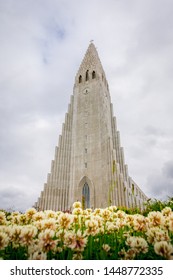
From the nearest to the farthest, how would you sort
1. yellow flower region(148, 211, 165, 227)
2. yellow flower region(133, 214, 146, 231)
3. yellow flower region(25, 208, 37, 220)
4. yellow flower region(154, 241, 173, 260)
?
yellow flower region(154, 241, 173, 260)
yellow flower region(148, 211, 165, 227)
yellow flower region(133, 214, 146, 231)
yellow flower region(25, 208, 37, 220)

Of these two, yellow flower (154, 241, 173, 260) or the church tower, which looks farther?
the church tower

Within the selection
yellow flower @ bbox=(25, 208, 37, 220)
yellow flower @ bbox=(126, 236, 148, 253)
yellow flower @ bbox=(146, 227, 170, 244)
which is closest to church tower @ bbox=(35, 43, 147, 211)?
yellow flower @ bbox=(25, 208, 37, 220)

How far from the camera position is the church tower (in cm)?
2348

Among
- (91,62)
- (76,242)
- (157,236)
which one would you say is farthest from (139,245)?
(91,62)

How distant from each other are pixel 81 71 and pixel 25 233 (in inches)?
1414

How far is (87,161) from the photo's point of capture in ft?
87.4

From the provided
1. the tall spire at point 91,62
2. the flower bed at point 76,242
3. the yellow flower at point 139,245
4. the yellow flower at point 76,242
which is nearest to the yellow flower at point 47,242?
the flower bed at point 76,242

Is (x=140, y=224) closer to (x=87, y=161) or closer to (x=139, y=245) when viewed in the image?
(x=139, y=245)

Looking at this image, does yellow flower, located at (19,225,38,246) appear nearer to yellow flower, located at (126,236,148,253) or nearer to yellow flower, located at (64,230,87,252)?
yellow flower, located at (64,230,87,252)

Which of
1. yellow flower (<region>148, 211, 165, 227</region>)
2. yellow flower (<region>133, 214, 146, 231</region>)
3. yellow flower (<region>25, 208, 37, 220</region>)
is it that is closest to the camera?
yellow flower (<region>148, 211, 165, 227</region>)

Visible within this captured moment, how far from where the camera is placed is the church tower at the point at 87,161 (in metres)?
23.5
